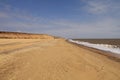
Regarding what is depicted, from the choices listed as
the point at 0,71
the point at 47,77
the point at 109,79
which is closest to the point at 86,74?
the point at 109,79

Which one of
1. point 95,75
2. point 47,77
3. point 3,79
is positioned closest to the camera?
point 3,79

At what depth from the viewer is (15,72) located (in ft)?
27.0

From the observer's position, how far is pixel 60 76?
7.82m

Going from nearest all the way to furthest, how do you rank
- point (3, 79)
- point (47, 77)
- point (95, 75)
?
point (3, 79) → point (47, 77) → point (95, 75)

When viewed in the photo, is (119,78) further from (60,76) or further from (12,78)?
(12,78)

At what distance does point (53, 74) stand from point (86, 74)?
4.83 feet

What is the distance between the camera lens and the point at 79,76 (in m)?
7.92

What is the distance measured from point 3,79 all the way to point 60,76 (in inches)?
89.7

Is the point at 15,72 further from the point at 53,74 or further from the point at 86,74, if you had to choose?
the point at 86,74

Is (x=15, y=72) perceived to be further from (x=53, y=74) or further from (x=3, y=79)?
(x=53, y=74)

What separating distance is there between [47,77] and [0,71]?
2.22 metres

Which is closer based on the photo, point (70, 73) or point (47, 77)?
point (47, 77)

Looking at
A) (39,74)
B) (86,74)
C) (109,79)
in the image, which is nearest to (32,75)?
(39,74)

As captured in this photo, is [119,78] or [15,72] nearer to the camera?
[119,78]
